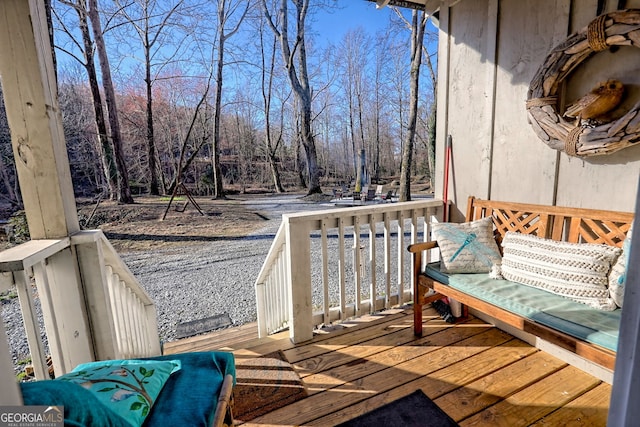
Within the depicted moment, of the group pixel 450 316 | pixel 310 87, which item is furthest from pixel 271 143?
pixel 450 316

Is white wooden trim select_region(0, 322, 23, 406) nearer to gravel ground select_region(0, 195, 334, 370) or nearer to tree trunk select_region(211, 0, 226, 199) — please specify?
gravel ground select_region(0, 195, 334, 370)

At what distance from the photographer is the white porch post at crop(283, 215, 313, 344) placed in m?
2.00

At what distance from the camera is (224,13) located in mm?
8711

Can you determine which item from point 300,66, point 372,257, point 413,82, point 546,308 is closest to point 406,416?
point 546,308

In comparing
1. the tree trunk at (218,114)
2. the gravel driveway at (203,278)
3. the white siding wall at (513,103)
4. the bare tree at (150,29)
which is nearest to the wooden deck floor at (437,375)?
the white siding wall at (513,103)

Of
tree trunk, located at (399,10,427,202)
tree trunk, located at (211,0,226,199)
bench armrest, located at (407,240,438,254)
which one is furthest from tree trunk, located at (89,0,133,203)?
bench armrest, located at (407,240,438,254)

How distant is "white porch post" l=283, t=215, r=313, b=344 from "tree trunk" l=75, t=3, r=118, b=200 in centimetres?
822

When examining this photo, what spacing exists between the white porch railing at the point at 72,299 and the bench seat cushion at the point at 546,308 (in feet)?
6.16

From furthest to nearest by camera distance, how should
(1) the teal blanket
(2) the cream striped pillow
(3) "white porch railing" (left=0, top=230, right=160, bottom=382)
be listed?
(2) the cream striped pillow → (3) "white porch railing" (left=0, top=230, right=160, bottom=382) → (1) the teal blanket

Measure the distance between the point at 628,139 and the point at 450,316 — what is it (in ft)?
4.81

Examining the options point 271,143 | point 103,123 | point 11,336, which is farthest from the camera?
point 271,143

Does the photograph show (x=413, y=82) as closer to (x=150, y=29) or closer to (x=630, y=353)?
(x=150, y=29)

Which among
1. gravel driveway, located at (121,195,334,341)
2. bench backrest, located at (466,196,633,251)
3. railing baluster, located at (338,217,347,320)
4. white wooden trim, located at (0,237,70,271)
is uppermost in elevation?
white wooden trim, located at (0,237,70,271)

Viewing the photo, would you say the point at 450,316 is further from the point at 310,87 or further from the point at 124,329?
the point at 310,87
